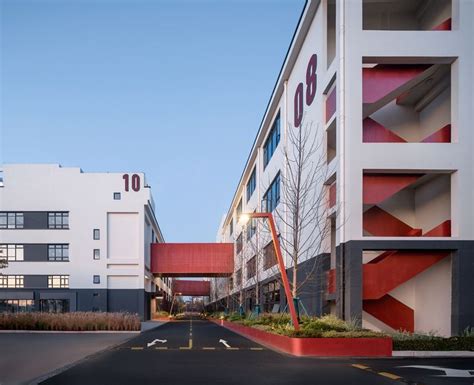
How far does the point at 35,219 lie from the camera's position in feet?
179

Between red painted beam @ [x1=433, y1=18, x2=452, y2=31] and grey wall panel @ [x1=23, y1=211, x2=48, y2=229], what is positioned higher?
red painted beam @ [x1=433, y1=18, x2=452, y2=31]

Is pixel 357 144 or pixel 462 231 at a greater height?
pixel 357 144

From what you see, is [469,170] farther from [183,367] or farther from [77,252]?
[77,252]

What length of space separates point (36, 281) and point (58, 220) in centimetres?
608

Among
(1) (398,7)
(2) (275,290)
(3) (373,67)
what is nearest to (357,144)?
(3) (373,67)

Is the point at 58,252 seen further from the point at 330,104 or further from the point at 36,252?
the point at 330,104

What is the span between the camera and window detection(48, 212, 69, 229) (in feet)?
179

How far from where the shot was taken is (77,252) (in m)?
54.1

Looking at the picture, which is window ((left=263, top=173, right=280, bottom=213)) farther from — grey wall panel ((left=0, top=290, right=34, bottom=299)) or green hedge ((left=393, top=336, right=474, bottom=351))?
grey wall panel ((left=0, top=290, right=34, bottom=299))

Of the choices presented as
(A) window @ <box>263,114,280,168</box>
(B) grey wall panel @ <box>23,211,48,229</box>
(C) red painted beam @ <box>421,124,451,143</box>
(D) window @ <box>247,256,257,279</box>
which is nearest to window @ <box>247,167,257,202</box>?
(A) window @ <box>263,114,280,168</box>

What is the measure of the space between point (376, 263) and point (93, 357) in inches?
464

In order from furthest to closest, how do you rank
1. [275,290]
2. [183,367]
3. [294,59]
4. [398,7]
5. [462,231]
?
[275,290] → [294,59] → [398,7] → [462,231] → [183,367]

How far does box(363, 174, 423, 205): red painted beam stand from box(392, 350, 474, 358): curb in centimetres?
769

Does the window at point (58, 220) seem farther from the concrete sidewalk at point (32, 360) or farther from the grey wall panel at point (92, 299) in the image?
the concrete sidewalk at point (32, 360)
